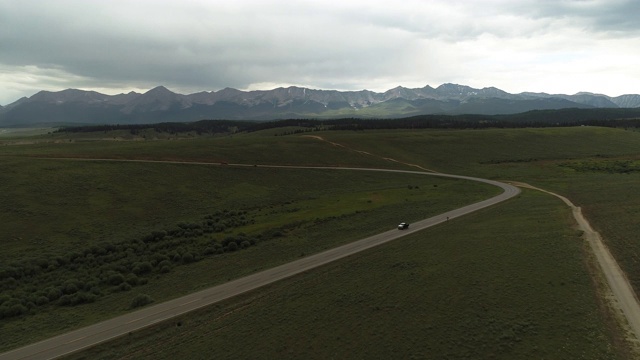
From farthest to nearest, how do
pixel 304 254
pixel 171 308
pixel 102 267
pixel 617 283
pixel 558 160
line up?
pixel 558 160, pixel 304 254, pixel 102 267, pixel 171 308, pixel 617 283

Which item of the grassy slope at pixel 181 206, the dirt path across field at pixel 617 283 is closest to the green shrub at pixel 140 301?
the grassy slope at pixel 181 206

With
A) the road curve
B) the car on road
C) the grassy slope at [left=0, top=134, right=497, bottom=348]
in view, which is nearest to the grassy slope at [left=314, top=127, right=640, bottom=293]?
the grassy slope at [left=0, top=134, right=497, bottom=348]

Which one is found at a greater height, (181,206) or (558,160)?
(558,160)

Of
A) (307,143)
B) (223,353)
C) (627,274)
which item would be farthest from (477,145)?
(223,353)

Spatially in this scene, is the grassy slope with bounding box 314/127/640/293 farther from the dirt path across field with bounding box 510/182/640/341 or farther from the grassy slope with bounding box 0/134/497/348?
the grassy slope with bounding box 0/134/497/348

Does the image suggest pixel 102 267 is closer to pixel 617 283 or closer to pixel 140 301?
pixel 140 301

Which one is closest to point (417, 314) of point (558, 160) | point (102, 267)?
point (102, 267)

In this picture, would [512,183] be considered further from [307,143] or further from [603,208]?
[307,143]
